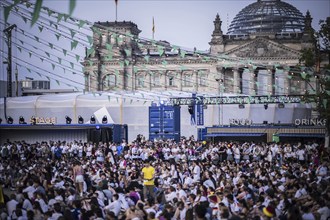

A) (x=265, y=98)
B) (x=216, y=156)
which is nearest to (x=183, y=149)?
(x=216, y=156)

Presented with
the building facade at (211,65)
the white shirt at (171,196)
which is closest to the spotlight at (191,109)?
the white shirt at (171,196)

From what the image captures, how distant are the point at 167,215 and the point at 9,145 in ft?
67.4

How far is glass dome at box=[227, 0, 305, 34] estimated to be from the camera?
328 feet

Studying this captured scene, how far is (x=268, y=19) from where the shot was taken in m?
101

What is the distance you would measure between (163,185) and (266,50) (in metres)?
65.2

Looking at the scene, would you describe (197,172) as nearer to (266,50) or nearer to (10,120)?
(10,120)

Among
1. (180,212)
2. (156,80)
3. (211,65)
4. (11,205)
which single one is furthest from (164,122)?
(156,80)

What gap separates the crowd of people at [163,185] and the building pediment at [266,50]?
50.8 m

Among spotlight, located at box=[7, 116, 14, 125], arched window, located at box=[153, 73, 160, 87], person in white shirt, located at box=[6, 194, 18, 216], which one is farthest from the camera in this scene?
arched window, located at box=[153, 73, 160, 87]

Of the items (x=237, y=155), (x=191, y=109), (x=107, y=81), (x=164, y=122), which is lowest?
(x=237, y=155)

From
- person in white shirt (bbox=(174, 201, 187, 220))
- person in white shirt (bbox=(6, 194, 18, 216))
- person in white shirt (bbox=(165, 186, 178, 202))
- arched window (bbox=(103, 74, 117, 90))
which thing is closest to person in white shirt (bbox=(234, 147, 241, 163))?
person in white shirt (bbox=(165, 186, 178, 202))

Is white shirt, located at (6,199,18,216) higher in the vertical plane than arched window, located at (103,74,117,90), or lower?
lower

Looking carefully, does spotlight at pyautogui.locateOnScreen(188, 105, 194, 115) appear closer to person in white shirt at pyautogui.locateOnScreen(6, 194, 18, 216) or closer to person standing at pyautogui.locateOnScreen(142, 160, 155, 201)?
person standing at pyautogui.locateOnScreen(142, 160, 155, 201)

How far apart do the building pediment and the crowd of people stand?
50.8m
